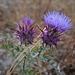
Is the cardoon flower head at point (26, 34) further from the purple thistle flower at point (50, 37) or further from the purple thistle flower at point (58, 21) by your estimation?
the purple thistle flower at point (58, 21)

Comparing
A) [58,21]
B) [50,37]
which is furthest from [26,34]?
[58,21]

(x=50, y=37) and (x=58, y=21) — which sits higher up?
(x=58, y=21)

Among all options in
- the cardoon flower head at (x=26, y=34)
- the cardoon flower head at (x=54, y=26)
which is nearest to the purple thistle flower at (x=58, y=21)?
the cardoon flower head at (x=54, y=26)

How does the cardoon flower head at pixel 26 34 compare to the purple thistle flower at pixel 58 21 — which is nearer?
the purple thistle flower at pixel 58 21

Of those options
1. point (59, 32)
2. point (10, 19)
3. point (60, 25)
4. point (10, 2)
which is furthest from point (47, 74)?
point (10, 2)

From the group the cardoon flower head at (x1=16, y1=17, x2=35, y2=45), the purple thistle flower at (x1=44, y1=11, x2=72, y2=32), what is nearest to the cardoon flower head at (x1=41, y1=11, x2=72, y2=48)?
the purple thistle flower at (x1=44, y1=11, x2=72, y2=32)

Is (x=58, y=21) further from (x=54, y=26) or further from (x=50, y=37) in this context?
(x=50, y=37)

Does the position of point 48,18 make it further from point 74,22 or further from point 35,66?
point 74,22
